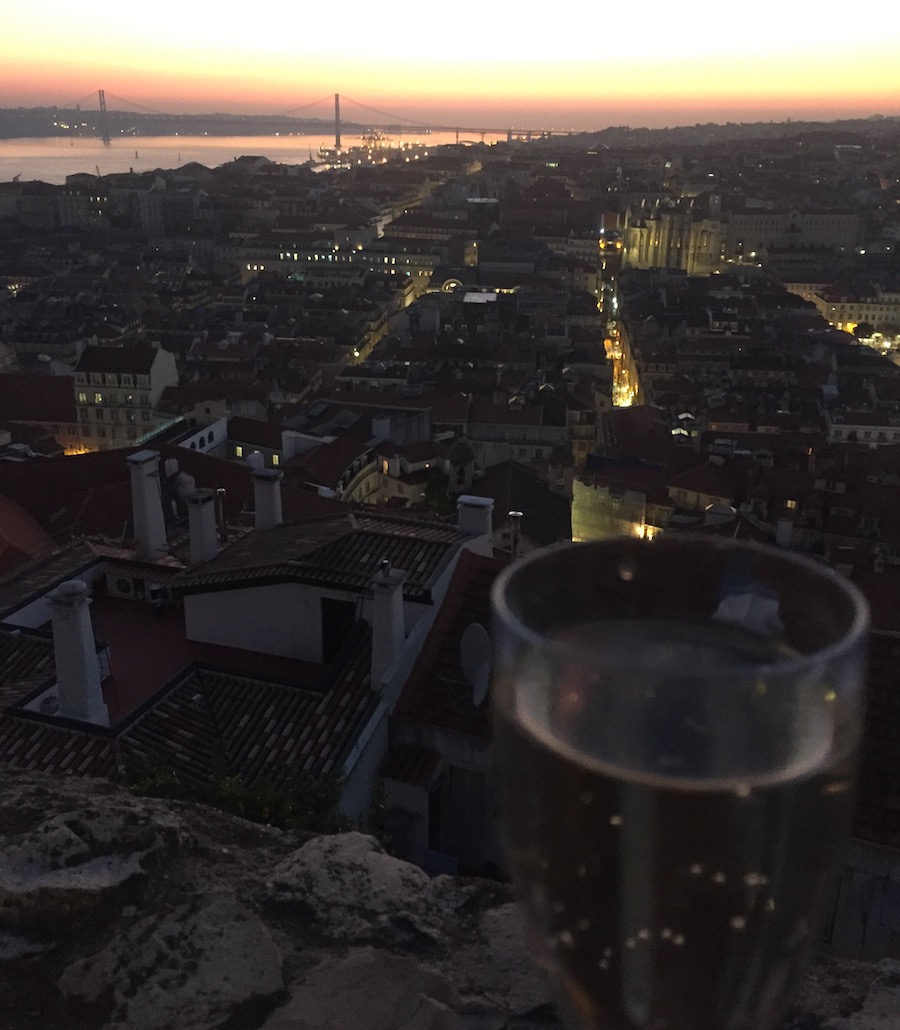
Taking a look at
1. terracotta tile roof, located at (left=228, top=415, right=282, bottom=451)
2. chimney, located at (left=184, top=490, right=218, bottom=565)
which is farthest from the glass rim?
terracotta tile roof, located at (left=228, top=415, right=282, bottom=451)

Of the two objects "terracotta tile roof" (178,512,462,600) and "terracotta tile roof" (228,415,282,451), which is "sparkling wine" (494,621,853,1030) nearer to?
"terracotta tile roof" (178,512,462,600)

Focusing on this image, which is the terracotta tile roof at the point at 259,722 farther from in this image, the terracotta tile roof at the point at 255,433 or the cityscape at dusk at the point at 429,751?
the terracotta tile roof at the point at 255,433

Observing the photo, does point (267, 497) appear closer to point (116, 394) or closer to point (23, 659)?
point (23, 659)

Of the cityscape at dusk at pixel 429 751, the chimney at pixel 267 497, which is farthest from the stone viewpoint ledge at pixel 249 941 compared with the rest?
the chimney at pixel 267 497

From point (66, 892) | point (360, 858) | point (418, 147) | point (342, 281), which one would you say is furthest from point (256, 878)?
point (418, 147)

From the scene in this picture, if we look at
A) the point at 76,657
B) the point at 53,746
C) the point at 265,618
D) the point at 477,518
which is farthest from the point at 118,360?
the point at 53,746
